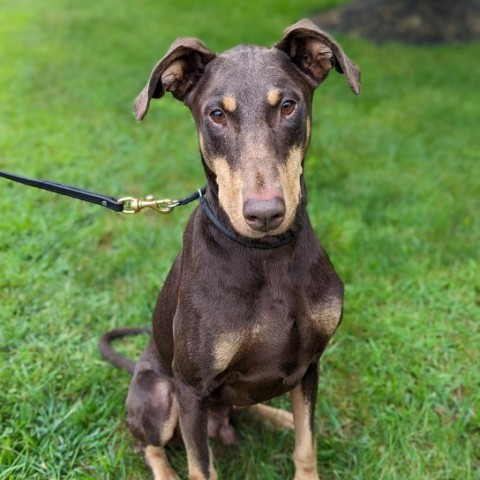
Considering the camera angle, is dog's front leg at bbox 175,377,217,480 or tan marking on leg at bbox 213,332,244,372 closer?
tan marking on leg at bbox 213,332,244,372

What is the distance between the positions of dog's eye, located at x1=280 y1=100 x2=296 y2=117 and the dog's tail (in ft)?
6.25

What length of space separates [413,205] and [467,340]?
5.81 feet

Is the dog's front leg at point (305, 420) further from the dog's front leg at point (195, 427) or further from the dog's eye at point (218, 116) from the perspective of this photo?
the dog's eye at point (218, 116)

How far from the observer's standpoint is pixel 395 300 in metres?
4.36

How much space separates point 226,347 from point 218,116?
94 centimetres

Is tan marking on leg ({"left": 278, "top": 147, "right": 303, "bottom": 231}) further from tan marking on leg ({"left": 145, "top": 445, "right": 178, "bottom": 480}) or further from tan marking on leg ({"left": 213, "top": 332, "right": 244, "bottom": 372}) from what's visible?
tan marking on leg ({"left": 145, "top": 445, "right": 178, "bottom": 480})

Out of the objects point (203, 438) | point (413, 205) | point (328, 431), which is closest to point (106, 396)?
point (203, 438)

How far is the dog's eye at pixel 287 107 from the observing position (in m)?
2.34

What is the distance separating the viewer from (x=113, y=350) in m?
3.69

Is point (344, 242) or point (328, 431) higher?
point (344, 242)

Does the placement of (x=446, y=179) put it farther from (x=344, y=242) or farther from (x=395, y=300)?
(x=395, y=300)

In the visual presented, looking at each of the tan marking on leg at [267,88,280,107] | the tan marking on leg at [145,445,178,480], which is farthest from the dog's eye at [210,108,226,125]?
the tan marking on leg at [145,445,178,480]

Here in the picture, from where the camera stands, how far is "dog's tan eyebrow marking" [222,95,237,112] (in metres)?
2.29

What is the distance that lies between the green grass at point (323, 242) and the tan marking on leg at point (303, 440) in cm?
28
